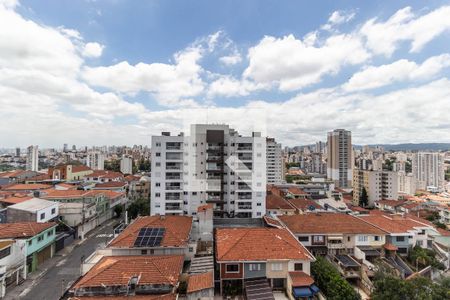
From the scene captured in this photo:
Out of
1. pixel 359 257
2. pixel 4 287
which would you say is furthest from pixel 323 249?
pixel 4 287

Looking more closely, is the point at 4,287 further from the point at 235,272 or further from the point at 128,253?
the point at 235,272

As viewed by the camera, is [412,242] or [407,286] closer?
[407,286]

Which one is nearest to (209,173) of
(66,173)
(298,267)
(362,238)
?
(298,267)

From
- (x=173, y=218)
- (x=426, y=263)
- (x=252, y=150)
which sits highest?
(x=252, y=150)

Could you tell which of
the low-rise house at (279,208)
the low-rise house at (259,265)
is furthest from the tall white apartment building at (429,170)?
the low-rise house at (259,265)

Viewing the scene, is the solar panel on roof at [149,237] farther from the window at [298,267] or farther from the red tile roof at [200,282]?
the window at [298,267]

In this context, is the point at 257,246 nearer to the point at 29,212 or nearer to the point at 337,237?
the point at 337,237
